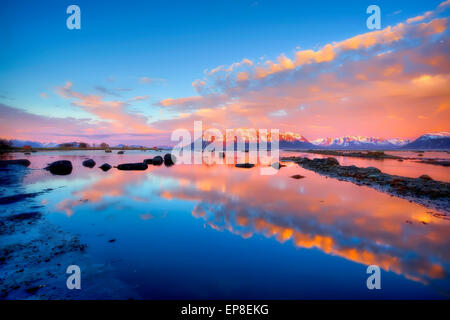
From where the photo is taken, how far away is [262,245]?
25.5 feet

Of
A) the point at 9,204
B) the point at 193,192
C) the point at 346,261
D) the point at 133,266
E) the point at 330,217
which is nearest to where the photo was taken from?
the point at 133,266

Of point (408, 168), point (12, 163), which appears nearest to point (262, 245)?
point (408, 168)

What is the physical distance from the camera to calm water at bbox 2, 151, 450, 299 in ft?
17.2

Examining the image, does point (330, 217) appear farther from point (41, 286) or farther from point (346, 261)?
point (41, 286)

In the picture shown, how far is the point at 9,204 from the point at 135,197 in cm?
733

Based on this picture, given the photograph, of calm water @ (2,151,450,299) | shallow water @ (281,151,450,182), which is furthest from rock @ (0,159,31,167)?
shallow water @ (281,151,450,182)

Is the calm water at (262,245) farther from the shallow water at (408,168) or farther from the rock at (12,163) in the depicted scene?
the rock at (12,163)

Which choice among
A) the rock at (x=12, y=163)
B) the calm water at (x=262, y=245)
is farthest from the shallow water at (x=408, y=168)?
the rock at (x=12, y=163)

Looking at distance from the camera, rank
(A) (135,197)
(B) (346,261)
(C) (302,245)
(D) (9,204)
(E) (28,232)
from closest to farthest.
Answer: (B) (346,261)
(C) (302,245)
(E) (28,232)
(D) (9,204)
(A) (135,197)

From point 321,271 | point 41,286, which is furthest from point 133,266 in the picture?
point 321,271

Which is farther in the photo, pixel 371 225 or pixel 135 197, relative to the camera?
pixel 135 197

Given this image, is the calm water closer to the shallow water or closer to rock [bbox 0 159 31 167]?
the shallow water

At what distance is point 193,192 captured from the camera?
1778cm
